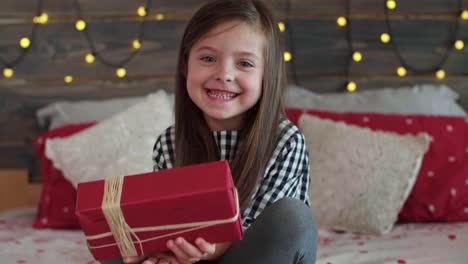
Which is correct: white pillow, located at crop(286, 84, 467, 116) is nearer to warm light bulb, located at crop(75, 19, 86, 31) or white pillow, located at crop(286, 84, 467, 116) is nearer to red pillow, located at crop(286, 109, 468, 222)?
red pillow, located at crop(286, 109, 468, 222)

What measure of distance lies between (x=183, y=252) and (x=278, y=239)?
0.54 ft

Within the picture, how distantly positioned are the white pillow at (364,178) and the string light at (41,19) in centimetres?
104

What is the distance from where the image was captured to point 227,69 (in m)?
1.29

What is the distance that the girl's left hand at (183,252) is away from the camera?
42.9 inches

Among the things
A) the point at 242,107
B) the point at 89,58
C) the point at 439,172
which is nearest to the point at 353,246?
the point at 439,172

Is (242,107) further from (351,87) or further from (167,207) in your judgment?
(351,87)

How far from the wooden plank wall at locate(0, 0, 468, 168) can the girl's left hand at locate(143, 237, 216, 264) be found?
1185 mm

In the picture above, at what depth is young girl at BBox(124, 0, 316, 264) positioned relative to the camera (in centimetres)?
131

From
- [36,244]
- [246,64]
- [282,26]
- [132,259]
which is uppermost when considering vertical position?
[282,26]

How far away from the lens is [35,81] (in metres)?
2.26

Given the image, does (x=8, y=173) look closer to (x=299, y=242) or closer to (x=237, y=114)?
(x=237, y=114)

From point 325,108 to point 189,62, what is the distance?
2.73ft

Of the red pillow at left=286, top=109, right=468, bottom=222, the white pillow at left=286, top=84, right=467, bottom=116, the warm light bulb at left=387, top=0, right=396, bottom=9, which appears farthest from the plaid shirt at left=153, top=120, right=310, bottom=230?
the warm light bulb at left=387, top=0, right=396, bottom=9

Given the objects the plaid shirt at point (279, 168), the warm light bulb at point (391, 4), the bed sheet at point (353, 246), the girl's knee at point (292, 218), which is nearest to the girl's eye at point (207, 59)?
the plaid shirt at point (279, 168)
